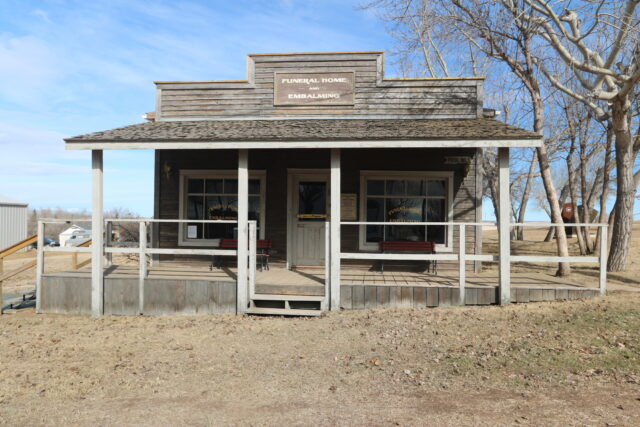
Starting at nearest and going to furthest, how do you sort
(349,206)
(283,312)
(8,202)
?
(283,312) → (349,206) → (8,202)

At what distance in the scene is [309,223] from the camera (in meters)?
10.6

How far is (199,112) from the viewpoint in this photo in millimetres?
10594

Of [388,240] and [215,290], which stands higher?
[388,240]

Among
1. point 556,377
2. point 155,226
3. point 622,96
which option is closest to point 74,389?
point 556,377

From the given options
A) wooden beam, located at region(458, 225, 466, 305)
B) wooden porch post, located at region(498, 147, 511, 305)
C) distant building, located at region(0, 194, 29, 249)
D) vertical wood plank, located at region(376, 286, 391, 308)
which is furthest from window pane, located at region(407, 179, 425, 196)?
distant building, located at region(0, 194, 29, 249)

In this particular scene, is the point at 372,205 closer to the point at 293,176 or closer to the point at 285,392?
the point at 293,176

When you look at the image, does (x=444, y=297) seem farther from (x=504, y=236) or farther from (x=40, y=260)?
(x=40, y=260)

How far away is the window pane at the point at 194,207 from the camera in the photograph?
10891 mm

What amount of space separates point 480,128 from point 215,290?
557 centimetres

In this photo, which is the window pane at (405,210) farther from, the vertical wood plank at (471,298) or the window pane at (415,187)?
the vertical wood plank at (471,298)

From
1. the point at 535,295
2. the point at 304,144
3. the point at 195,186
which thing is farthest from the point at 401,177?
the point at 195,186

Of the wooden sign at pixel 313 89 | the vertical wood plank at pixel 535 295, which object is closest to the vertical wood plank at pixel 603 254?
the vertical wood plank at pixel 535 295

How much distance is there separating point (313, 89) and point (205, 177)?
10.6ft

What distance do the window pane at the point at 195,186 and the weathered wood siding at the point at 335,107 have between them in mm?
1469
